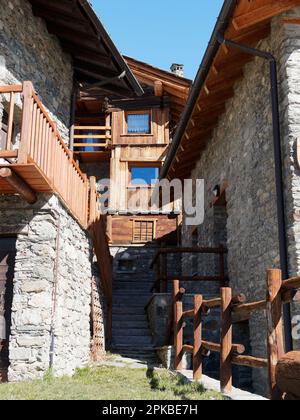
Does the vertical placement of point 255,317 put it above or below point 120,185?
below

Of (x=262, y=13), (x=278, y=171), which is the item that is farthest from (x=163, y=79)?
(x=278, y=171)

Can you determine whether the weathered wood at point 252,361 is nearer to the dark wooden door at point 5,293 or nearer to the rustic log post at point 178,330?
the rustic log post at point 178,330

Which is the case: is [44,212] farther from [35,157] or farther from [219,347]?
[219,347]

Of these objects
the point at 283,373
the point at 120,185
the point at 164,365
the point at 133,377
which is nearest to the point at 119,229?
the point at 120,185

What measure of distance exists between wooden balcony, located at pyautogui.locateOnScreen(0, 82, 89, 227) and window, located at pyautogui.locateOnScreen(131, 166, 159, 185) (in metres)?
11.1

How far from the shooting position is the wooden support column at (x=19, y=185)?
604cm

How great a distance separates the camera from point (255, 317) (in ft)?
26.5

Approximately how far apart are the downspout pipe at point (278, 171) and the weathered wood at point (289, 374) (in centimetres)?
254

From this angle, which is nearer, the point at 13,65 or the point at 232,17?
the point at 232,17

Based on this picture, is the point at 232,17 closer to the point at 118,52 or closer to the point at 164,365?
the point at 118,52

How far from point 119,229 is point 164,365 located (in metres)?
9.96

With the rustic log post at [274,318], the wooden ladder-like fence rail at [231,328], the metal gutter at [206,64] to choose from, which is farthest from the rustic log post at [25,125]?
the rustic log post at [274,318]

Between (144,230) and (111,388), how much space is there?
12.1m

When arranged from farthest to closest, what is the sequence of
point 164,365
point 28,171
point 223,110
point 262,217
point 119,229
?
1. point 119,229
2. point 223,110
3. point 164,365
4. point 262,217
5. point 28,171
